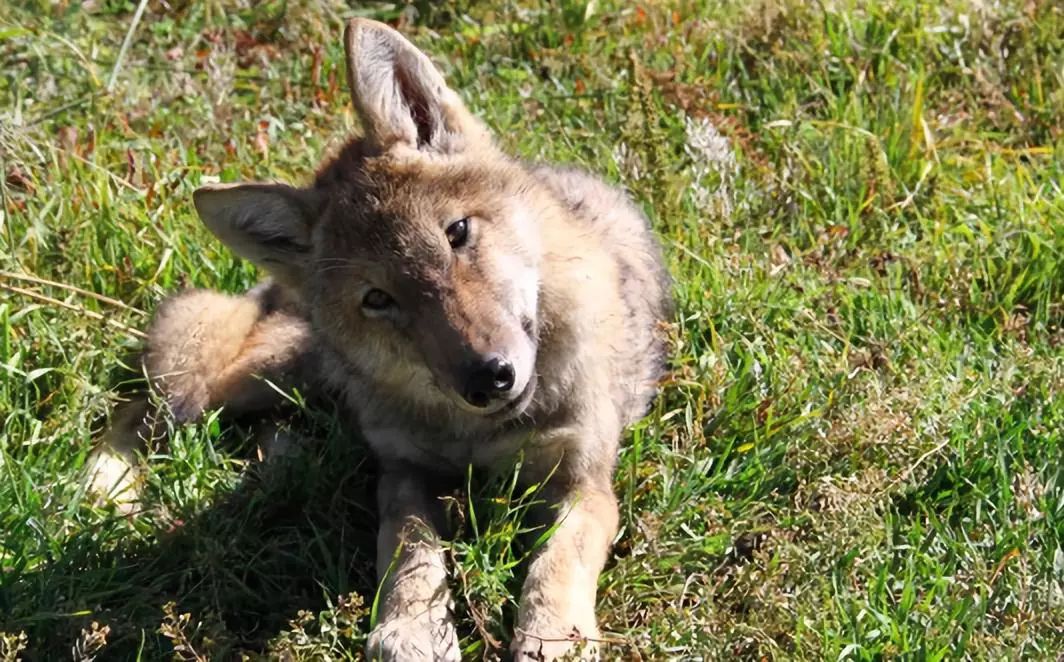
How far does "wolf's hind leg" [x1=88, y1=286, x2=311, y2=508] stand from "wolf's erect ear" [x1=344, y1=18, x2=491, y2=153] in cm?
104

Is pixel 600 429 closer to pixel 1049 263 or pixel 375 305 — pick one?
pixel 375 305

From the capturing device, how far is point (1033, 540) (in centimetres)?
418

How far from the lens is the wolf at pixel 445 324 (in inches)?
153

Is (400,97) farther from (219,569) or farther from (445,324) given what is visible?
(219,569)

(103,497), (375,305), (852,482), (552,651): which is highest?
(375,305)

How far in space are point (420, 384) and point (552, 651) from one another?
1040 millimetres

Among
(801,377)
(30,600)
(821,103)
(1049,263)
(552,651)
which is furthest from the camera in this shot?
(821,103)

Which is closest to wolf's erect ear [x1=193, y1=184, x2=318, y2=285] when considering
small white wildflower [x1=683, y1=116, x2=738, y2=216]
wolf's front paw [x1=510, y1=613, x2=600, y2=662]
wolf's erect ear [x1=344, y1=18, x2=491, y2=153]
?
wolf's erect ear [x1=344, y1=18, x2=491, y2=153]

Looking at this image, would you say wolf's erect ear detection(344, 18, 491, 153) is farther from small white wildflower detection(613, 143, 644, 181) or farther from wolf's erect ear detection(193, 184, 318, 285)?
small white wildflower detection(613, 143, 644, 181)

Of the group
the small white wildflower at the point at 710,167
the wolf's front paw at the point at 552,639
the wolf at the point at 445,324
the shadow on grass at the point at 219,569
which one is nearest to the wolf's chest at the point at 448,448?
the wolf at the point at 445,324

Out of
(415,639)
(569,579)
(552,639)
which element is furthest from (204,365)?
(552,639)

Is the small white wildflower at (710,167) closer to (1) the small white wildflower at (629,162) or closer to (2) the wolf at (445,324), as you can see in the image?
(1) the small white wildflower at (629,162)

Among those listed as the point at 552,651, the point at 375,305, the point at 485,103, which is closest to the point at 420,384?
the point at 375,305

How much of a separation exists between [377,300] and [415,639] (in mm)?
1071
